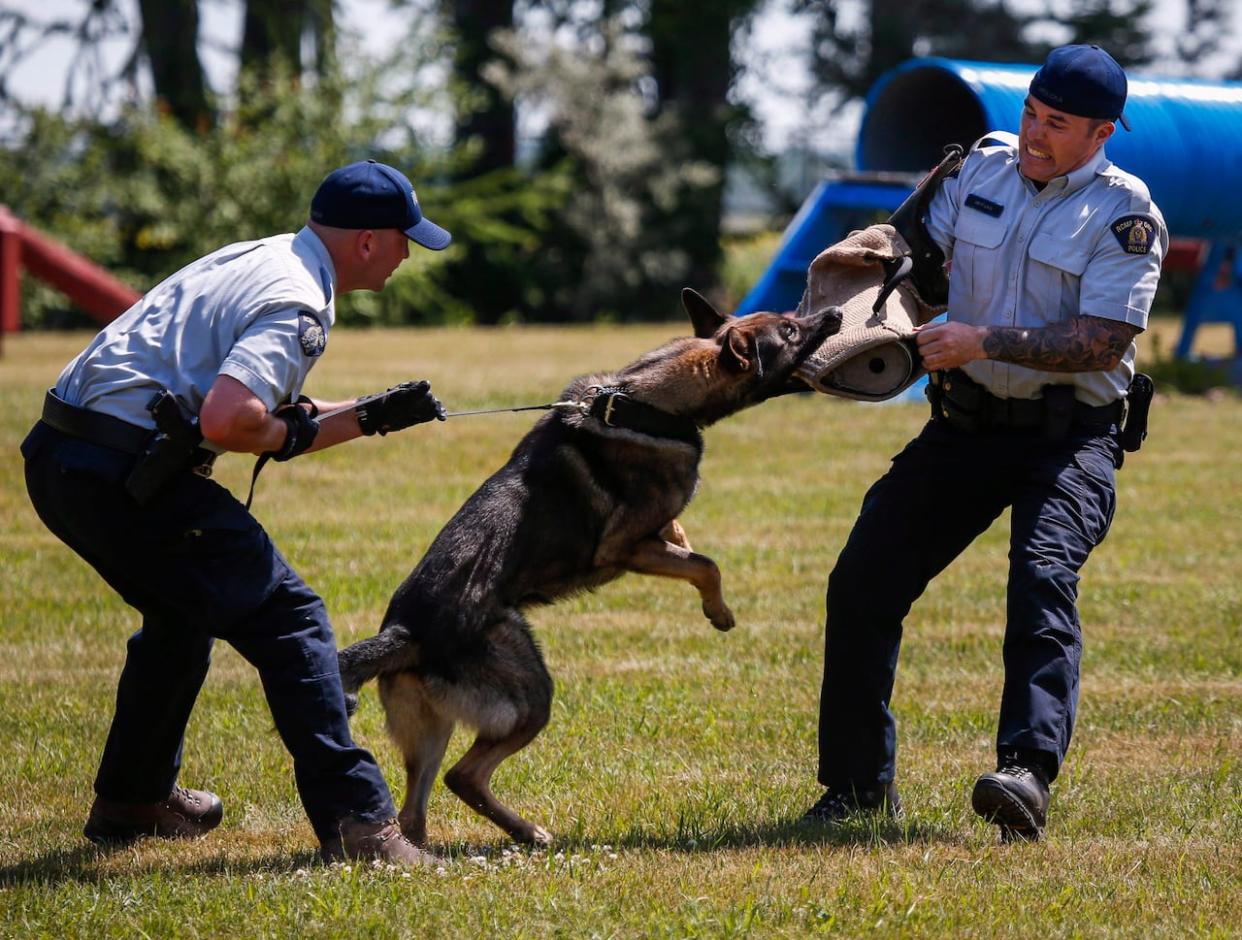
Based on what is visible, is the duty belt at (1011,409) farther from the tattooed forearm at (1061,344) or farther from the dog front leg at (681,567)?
the dog front leg at (681,567)

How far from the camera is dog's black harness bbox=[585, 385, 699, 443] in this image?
16.5 ft

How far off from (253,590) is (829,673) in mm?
1743

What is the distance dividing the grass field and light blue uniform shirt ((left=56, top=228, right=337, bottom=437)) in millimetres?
1270

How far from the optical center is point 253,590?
4141 mm

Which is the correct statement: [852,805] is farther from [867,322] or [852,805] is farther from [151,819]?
[151,819]

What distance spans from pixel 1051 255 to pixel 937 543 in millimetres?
903

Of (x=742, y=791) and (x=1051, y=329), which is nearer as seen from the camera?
(x=1051, y=329)

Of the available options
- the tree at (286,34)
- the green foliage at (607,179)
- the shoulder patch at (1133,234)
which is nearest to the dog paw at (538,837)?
the shoulder patch at (1133,234)

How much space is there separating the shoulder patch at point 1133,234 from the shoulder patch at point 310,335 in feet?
7.30

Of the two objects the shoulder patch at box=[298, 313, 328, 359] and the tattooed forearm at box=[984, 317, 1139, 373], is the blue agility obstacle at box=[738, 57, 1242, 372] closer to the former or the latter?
the tattooed forearm at box=[984, 317, 1139, 373]

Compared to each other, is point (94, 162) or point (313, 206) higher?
point (313, 206)

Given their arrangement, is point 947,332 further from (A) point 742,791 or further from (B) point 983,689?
(B) point 983,689

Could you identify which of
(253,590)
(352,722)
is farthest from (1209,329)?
(253,590)

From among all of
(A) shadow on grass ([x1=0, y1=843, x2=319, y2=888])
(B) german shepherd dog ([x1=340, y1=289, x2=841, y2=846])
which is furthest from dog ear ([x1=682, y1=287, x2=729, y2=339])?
A: (A) shadow on grass ([x1=0, y1=843, x2=319, y2=888])
